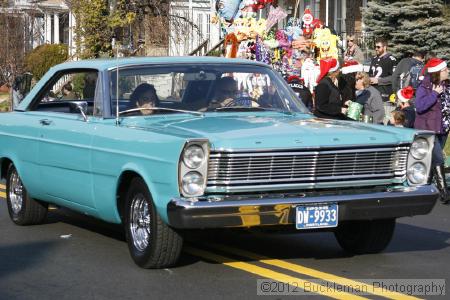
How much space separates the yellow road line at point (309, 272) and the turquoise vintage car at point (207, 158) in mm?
379

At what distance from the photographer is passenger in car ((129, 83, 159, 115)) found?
865 cm

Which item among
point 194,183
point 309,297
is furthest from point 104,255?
point 309,297

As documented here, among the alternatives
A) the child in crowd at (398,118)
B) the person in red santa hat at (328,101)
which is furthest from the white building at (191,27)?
the child in crowd at (398,118)

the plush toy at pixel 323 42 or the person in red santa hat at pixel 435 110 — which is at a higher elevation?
the plush toy at pixel 323 42

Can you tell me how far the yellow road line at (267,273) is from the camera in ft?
23.0

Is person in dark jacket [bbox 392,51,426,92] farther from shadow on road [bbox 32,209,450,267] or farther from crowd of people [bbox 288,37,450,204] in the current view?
shadow on road [bbox 32,209,450,267]

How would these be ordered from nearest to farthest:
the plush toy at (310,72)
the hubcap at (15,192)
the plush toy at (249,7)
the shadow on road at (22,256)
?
the shadow on road at (22,256) < the hubcap at (15,192) < the plush toy at (310,72) < the plush toy at (249,7)

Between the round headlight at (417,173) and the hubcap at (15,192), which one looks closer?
the round headlight at (417,173)

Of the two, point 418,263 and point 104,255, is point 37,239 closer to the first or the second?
point 104,255

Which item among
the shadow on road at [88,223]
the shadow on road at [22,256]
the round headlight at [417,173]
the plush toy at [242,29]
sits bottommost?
the shadow on road at [88,223]

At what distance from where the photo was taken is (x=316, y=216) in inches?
291

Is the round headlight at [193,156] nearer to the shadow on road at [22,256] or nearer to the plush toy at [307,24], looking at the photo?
the shadow on road at [22,256]

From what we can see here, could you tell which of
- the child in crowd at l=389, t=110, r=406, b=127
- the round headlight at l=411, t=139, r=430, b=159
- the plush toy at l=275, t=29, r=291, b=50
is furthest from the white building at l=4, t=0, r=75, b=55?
the round headlight at l=411, t=139, r=430, b=159

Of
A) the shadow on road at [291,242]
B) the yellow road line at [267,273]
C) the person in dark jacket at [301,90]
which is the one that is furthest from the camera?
the person in dark jacket at [301,90]
